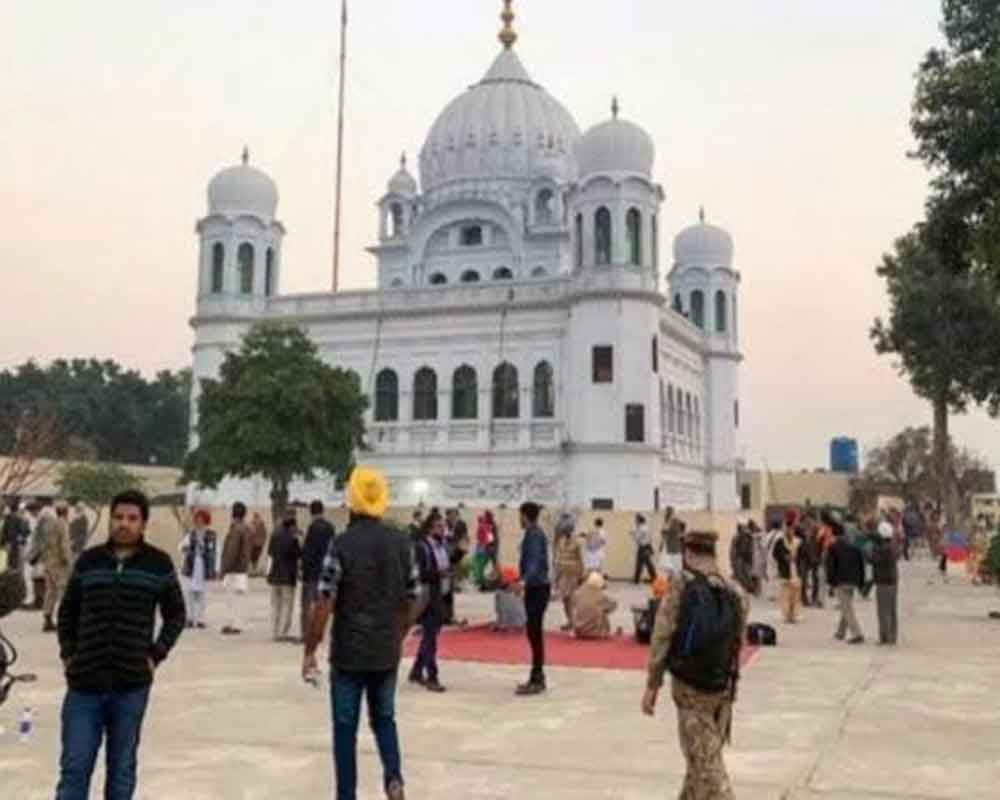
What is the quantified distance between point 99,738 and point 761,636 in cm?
1106

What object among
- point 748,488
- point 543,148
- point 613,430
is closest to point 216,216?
point 543,148

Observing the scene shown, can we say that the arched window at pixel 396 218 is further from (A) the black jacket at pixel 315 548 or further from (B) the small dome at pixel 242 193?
(A) the black jacket at pixel 315 548

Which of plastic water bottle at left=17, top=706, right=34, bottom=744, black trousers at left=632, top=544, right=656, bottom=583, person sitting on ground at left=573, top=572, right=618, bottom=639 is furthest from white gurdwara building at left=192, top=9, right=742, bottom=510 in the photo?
plastic water bottle at left=17, top=706, right=34, bottom=744

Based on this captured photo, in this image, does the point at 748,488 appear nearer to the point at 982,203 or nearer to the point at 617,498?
the point at 617,498

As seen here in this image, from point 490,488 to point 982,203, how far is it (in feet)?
89.2

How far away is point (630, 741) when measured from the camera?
835cm

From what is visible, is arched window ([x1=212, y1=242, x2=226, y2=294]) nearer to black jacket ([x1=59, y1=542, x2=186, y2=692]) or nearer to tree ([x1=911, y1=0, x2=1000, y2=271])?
tree ([x1=911, y1=0, x2=1000, y2=271])

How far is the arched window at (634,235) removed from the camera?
1807 inches

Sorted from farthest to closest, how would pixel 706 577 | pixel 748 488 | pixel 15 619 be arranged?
pixel 748 488
pixel 15 619
pixel 706 577

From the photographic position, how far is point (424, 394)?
4853cm


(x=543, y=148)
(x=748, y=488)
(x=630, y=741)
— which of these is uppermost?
(x=543, y=148)

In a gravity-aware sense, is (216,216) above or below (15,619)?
above

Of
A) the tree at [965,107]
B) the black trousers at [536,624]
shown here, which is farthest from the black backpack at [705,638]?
the tree at [965,107]

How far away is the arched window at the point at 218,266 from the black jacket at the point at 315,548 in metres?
39.3
